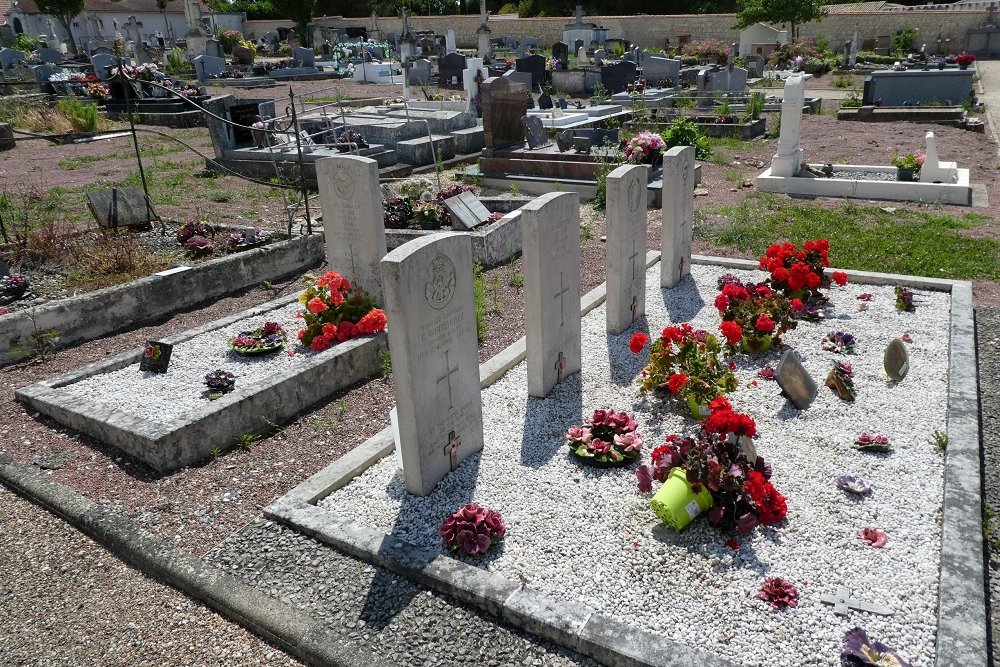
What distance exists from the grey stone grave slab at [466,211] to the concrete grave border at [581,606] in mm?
4479

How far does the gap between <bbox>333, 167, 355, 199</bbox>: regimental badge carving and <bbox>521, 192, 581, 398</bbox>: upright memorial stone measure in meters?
2.00

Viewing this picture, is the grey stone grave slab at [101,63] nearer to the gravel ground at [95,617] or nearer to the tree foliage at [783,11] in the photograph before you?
the tree foliage at [783,11]

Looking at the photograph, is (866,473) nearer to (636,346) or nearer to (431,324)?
(636,346)

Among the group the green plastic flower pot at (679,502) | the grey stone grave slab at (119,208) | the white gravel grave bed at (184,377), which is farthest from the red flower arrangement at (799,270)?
the grey stone grave slab at (119,208)

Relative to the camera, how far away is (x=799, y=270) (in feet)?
21.6

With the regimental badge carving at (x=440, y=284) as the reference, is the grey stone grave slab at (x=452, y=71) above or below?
above

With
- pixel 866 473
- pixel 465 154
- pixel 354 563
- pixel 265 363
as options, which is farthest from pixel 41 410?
pixel 465 154

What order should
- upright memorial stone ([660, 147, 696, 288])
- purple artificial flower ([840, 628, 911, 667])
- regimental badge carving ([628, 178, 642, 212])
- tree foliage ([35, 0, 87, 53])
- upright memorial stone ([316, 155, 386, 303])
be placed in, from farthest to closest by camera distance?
tree foliage ([35, 0, 87, 53]) < upright memorial stone ([660, 147, 696, 288]) < upright memorial stone ([316, 155, 386, 303]) < regimental badge carving ([628, 178, 642, 212]) < purple artificial flower ([840, 628, 911, 667])

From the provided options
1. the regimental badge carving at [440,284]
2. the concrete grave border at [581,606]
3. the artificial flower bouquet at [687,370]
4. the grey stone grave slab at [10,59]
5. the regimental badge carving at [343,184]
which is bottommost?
the concrete grave border at [581,606]

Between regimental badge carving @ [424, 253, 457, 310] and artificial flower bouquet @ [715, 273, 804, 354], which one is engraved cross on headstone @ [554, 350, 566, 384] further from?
regimental badge carving @ [424, 253, 457, 310]

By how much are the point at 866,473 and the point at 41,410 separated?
229 inches

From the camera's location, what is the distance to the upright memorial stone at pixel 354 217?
6.57 metres

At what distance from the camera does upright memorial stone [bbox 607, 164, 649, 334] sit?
20.7 ft

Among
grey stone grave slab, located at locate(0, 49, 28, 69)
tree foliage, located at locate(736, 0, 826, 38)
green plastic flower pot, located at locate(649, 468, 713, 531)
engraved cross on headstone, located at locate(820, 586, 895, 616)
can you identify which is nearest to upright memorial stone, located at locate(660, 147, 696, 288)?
green plastic flower pot, located at locate(649, 468, 713, 531)
